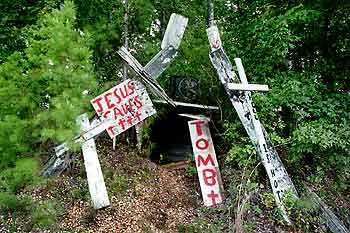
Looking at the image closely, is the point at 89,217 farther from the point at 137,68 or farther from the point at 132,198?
the point at 137,68

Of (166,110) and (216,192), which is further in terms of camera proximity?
(166,110)

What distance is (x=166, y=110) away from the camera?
5680mm

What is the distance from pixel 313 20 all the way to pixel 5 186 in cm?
404

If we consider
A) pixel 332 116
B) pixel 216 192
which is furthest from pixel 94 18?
pixel 332 116

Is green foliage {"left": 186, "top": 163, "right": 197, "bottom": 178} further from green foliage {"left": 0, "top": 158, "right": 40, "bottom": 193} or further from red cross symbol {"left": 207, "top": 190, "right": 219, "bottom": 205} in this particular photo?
green foliage {"left": 0, "top": 158, "right": 40, "bottom": 193}

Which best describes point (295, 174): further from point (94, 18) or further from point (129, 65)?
point (94, 18)

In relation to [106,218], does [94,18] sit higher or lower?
higher

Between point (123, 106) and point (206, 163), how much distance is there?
1.16 meters

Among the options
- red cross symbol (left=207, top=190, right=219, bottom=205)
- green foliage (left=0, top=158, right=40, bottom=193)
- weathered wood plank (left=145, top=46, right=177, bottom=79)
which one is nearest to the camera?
green foliage (left=0, top=158, right=40, bottom=193)

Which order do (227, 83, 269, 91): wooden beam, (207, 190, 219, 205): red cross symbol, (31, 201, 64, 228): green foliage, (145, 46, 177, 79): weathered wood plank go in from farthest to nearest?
(145, 46, 177, 79): weathered wood plank, (207, 190, 219, 205): red cross symbol, (227, 83, 269, 91): wooden beam, (31, 201, 64, 228): green foliage

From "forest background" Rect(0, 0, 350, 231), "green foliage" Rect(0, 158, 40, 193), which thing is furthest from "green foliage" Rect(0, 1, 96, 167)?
"green foliage" Rect(0, 158, 40, 193)

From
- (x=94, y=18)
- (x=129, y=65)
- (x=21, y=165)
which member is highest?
(x=94, y=18)

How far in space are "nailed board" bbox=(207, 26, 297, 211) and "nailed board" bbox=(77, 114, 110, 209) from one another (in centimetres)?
161

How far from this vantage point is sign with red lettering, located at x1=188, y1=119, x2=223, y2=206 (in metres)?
4.91
